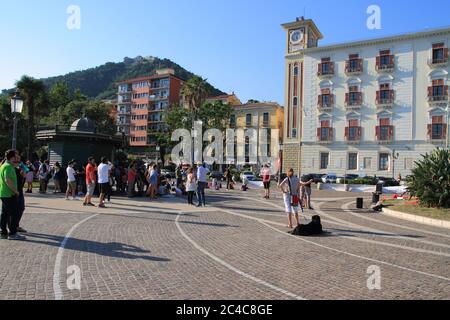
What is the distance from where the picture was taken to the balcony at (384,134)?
48938 mm

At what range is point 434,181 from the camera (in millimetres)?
17344

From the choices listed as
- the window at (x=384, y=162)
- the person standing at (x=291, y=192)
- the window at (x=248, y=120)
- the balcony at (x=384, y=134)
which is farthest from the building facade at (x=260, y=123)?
the person standing at (x=291, y=192)

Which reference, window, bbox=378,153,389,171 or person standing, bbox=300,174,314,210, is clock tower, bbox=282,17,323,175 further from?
person standing, bbox=300,174,314,210

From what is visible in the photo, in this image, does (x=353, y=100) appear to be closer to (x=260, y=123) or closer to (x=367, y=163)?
(x=367, y=163)

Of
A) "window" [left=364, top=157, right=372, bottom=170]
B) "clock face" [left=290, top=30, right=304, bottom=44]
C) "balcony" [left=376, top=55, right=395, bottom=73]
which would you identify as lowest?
"window" [left=364, top=157, right=372, bottom=170]

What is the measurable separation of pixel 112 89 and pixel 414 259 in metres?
128

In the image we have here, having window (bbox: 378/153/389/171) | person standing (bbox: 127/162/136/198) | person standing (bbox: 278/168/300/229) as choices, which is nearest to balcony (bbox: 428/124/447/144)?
window (bbox: 378/153/389/171)

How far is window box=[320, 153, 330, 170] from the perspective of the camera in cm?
5334

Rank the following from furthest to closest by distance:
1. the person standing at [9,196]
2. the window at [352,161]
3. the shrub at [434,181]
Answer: the window at [352,161], the shrub at [434,181], the person standing at [9,196]

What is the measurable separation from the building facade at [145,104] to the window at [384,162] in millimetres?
50635

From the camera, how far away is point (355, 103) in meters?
51.5

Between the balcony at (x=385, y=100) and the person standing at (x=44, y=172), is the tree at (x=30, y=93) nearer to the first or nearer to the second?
the person standing at (x=44, y=172)

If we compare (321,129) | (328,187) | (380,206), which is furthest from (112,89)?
(380,206)

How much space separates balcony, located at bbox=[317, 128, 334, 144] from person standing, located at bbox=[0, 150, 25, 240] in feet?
158
